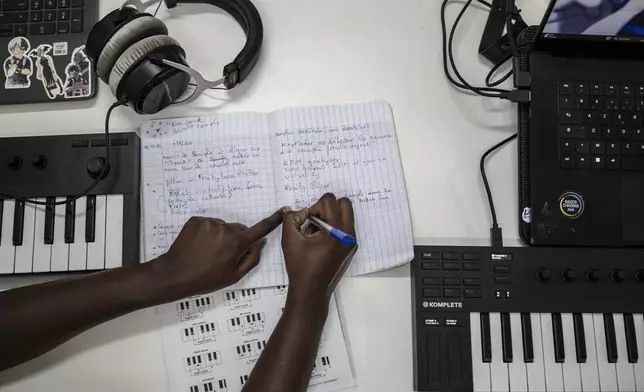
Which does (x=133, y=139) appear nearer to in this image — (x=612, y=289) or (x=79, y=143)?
(x=79, y=143)

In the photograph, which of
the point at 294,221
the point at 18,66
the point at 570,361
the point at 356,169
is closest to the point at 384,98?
the point at 356,169

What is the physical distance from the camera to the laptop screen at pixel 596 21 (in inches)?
30.7

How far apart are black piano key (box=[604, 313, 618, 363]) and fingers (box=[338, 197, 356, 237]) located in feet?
1.30

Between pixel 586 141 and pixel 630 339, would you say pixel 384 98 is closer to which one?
pixel 586 141

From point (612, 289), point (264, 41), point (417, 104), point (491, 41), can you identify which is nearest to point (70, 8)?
point (264, 41)

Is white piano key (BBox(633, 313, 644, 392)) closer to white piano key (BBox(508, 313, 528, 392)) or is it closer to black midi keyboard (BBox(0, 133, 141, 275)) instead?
white piano key (BBox(508, 313, 528, 392))

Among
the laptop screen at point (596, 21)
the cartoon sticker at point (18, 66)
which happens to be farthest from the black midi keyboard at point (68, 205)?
the laptop screen at point (596, 21)

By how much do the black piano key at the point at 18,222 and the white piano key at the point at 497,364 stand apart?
0.71m

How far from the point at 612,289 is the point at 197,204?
2.09 ft

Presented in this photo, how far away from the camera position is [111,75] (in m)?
0.78

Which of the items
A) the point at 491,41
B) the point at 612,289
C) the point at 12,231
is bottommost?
the point at 612,289

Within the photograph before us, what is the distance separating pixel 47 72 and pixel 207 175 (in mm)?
314

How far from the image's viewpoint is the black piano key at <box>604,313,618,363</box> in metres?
0.80

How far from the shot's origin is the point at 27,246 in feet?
2.71
